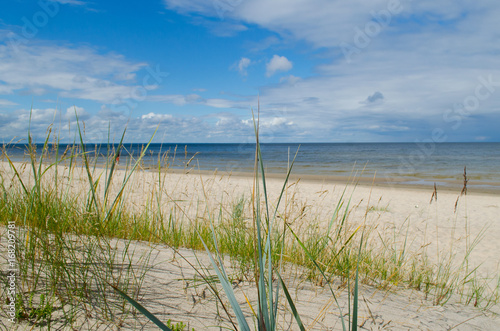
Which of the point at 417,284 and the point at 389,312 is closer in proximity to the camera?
the point at 389,312

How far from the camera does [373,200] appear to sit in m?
9.98

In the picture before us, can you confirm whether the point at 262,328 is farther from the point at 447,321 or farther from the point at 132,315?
the point at 447,321

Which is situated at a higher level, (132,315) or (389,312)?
(132,315)

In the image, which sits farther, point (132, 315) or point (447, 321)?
point (447, 321)

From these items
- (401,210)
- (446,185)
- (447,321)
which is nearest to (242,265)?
(447,321)

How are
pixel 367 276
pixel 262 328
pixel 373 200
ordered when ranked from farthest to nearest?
pixel 373 200 < pixel 367 276 < pixel 262 328

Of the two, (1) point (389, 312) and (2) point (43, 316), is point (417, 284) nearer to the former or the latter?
(1) point (389, 312)

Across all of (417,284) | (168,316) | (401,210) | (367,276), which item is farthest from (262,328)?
(401,210)

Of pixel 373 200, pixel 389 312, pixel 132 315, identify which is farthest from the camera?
pixel 373 200

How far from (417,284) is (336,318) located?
1349 millimetres

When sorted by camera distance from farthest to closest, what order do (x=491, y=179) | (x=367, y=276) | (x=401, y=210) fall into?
(x=491, y=179) → (x=401, y=210) → (x=367, y=276)

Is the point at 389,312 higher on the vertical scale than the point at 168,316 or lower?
lower

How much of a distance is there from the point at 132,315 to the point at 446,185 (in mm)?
16192

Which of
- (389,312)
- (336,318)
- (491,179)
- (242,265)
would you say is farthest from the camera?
(491,179)
